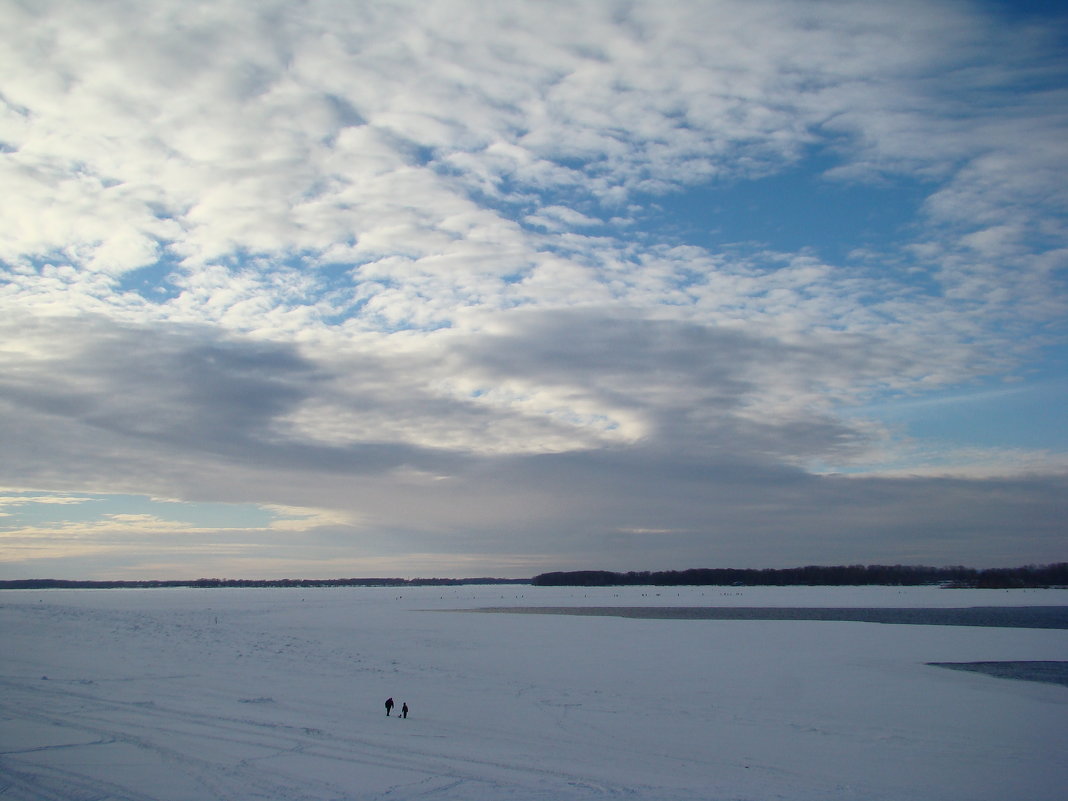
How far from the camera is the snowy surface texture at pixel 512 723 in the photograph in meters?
9.16

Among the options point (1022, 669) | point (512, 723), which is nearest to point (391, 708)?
point (512, 723)

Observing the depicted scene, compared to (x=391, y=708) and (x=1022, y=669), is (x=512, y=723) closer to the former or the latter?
(x=391, y=708)

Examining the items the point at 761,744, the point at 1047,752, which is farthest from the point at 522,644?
the point at 1047,752

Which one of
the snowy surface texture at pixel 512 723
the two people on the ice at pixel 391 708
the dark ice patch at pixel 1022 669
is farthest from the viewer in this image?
the dark ice patch at pixel 1022 669

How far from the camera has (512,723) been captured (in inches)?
517

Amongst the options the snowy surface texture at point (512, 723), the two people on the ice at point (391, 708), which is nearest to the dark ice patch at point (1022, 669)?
the snowy surface texture at point (512, 723)

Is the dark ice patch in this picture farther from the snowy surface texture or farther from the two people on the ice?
the two people on the ice

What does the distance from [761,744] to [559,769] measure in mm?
3886

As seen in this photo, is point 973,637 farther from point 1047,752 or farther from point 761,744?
point 761,744

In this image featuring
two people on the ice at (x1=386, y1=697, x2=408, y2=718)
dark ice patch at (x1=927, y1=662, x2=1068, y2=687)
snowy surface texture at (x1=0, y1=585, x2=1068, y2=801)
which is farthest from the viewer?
dark ice patch at (x1=927, y1=662, x2=1068, y2=687)

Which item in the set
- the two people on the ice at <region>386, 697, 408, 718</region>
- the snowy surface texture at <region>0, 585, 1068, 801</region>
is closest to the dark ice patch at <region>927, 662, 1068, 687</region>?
the snowy surface texture at <region>0, 585, 1068, 801</region>

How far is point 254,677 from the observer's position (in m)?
17.4

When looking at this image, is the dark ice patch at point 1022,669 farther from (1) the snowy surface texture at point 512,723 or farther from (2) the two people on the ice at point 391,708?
(2) the two people on the ice at point 391,708

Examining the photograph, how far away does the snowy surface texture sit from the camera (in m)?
9.16
